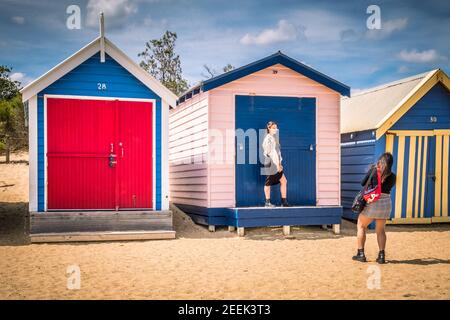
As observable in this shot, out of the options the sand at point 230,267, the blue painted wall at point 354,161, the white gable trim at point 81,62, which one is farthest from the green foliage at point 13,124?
the blue painted wall at point 354,161

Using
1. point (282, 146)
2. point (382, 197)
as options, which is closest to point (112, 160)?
point (282, 146)

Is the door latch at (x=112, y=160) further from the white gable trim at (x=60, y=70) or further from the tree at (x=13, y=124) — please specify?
the tree at (x=13, y=124)

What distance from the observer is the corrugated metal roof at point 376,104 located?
14.0m

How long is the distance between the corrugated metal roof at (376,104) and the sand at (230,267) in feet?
9.40

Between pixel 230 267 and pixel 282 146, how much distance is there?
16.2 feet

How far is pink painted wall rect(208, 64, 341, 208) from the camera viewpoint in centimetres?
1243

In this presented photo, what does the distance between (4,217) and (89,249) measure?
15.3 feet

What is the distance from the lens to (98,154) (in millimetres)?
11891

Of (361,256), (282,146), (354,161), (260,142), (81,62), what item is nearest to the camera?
(361,256)

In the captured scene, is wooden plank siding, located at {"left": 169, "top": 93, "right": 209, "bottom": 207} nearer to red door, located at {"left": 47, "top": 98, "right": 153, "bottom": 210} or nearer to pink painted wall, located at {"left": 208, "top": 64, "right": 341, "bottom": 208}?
pink painted wall, located at {"left": 208, "top": 64, "right": 341, "bottom": 208}

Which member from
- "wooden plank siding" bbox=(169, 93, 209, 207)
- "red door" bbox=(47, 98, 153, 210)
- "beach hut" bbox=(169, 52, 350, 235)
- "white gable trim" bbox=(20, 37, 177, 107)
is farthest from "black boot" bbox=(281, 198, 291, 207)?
"white gable trim" bbox=(20, 37, 177, 107)

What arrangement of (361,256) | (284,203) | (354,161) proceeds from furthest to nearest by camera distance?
(354,161) < (284,203) < (361,256)

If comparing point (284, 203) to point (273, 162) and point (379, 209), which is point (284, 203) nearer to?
point (273, 162)
